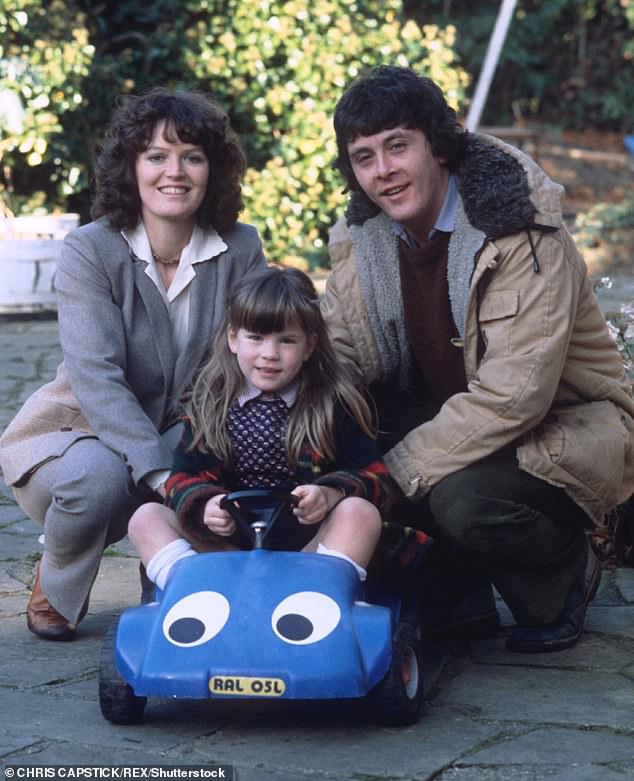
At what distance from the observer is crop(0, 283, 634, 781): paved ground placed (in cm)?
297

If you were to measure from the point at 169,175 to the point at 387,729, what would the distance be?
5.16ft

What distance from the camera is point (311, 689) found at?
3.01 metres

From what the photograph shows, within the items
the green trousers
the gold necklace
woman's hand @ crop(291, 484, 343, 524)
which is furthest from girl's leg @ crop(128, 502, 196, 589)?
the gold necklace

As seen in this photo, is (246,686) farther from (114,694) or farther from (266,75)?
(266,75)

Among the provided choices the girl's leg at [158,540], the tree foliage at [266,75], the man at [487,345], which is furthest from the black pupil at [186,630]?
the tree foliage at [266,75]

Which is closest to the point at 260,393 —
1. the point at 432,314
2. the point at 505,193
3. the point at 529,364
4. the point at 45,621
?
the point at 432,314

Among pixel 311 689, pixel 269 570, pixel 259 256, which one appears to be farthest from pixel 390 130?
pixel 311 689

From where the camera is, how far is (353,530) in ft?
10.9

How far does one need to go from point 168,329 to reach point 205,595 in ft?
3.47

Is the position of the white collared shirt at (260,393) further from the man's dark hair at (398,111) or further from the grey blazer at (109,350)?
the man's dark hair at (398,111)

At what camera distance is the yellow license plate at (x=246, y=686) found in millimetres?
3010

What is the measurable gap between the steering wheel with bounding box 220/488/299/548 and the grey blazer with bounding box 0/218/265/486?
53 cm

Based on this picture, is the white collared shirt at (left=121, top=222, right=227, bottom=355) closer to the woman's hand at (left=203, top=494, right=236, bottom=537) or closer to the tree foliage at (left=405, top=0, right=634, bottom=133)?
the woman's hand at (left=203, top=494, right=236, bottom=537)

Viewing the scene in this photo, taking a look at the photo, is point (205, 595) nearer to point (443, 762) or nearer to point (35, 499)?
point (443, 762)
